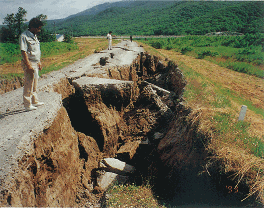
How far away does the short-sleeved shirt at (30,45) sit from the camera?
3.36 meters

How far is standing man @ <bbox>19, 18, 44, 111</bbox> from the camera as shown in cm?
340

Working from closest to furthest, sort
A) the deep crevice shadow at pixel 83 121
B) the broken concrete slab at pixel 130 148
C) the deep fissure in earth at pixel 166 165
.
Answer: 1. the deep fissure in earth at pixel 166 165
2. the deep crevice shadow at pixel 83 121
3. the broken concrete slab at pixel 130 148

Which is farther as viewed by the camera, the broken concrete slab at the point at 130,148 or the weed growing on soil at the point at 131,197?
the broken concrete slab at the point at 130,148

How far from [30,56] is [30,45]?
217 mm

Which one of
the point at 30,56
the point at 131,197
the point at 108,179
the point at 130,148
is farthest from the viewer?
the point at 130,148

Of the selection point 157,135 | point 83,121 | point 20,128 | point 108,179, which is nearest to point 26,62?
point 20,128

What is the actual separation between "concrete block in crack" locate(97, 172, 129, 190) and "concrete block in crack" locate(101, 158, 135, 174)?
0.53ft

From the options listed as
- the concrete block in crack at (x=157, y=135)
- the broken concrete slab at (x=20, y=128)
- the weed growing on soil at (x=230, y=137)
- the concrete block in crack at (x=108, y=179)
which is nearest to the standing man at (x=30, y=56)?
the broken concrete slab at (x=20, y=128)

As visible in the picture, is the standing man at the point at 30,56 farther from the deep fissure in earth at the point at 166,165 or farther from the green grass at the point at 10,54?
the green grass at the point at 10,54

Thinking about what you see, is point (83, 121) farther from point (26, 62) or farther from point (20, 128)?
point (26, 62)

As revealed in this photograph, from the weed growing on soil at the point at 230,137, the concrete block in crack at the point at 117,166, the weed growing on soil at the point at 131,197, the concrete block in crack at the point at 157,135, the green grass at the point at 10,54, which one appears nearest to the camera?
the weed growing on soil at the point at 230,137

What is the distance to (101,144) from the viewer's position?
563 centimetres

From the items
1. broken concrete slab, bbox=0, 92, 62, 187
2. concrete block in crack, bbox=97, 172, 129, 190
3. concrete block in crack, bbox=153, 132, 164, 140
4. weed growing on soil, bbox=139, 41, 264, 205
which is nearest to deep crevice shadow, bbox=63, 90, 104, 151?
concrete block in crack, bbox=97, 172, 129, 190

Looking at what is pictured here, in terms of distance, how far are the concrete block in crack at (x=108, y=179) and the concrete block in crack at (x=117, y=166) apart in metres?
0.16
